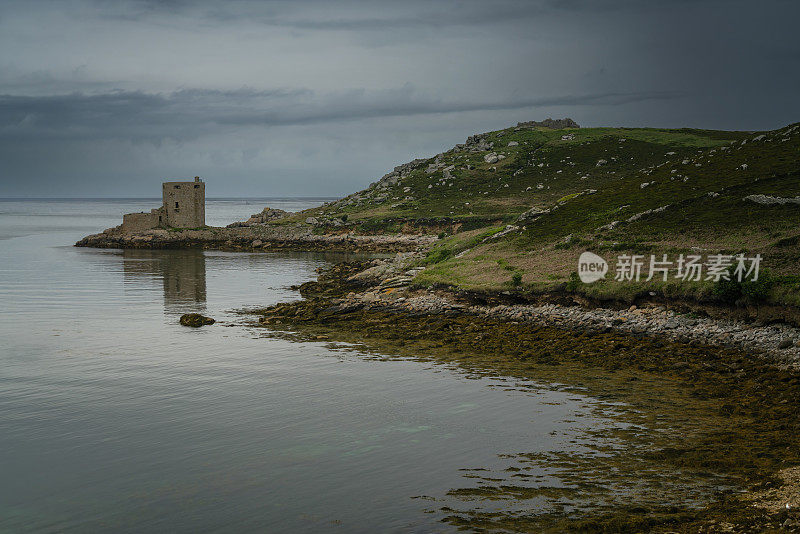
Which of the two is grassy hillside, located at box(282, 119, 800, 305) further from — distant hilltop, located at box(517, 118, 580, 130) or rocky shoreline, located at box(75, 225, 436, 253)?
distant hilltop, located at box(517, 118, 580, 130)

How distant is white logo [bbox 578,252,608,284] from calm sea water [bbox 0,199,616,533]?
1254 centimetres

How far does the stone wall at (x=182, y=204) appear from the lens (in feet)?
314

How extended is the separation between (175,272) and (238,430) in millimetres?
46034

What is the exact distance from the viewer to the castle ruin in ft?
313

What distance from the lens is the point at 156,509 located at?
12508 mm

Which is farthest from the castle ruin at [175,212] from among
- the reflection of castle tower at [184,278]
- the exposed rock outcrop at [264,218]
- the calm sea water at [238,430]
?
the calm sea water at [238,430]

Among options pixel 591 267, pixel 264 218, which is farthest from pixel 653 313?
pixel 264 218

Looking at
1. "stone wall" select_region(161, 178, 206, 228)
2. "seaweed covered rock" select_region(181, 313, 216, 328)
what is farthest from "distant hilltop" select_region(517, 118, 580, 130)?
"seaweed covered rock" select_region(181, 313, 216, 328)

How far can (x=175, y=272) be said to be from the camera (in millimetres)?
60031

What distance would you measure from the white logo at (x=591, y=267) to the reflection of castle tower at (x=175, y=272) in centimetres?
2123

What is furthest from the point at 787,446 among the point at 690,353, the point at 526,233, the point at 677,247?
the point at 526,233

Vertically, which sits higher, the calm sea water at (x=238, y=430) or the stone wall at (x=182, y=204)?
the stone wall at (x=182, y=204)

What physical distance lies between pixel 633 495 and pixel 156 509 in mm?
8816

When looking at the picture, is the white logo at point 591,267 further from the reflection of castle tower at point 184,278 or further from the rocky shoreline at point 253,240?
the rocky shoreline at point 253,240
